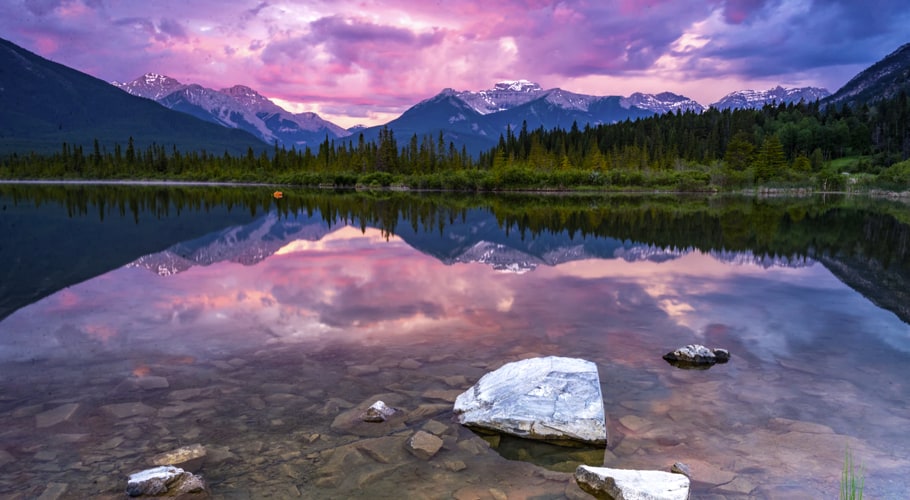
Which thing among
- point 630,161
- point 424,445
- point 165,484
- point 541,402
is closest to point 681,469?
point 541,402

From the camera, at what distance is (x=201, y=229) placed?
3722cm

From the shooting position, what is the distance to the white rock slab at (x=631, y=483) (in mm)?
6352

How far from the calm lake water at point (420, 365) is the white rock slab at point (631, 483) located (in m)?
0.24

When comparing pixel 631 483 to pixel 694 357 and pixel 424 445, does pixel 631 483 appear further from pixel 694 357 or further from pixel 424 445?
pixel 694 357

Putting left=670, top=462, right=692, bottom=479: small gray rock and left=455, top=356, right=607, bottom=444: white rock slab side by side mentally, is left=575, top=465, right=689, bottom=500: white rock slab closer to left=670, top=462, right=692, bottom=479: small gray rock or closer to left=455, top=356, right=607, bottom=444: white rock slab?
left=670, top=462, right=692, bottom=479: small gray rock

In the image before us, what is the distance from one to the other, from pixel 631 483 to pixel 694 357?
5.75 meters

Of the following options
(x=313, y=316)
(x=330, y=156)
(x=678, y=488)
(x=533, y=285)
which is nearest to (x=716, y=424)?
(x=678, y=488)

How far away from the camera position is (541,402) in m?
8.62

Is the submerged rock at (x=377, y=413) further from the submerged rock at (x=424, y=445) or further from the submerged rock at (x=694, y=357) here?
the submerged rock at (x=694, y=357)

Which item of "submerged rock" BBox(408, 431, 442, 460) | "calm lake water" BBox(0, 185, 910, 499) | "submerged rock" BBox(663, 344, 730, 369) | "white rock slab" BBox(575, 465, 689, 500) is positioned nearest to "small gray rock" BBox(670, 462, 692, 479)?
"calm lake water" BBox(0, 185, 910, 499)

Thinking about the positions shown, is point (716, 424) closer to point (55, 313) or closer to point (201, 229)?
point (55, 313)

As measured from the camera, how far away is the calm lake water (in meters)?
7.33

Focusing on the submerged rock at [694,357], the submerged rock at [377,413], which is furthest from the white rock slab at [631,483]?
the submerged rock at [694,357]

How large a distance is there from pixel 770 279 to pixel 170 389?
21282mm
